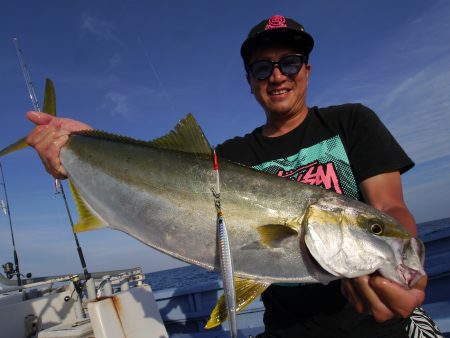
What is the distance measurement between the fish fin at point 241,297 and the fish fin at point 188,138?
104 centimetres

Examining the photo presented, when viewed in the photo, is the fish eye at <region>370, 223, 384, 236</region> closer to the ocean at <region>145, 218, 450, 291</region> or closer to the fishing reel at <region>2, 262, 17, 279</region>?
the ocean at <region>145, 218, 450, 291</region>

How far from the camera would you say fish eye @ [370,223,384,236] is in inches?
88.9

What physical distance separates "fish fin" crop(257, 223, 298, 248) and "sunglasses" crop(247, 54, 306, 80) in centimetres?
166

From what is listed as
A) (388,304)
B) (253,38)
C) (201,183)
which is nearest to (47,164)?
(201,183)

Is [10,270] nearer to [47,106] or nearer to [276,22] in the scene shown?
[47,106]

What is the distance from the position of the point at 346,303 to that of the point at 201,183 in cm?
162

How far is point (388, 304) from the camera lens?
6.93 ft

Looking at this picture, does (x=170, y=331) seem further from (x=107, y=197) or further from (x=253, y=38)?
(x=253, y=38)

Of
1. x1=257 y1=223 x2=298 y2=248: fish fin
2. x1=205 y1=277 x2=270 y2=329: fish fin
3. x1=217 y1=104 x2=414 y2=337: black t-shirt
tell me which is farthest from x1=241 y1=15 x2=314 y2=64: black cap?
x1=205 y1=277 x2=270 y2=329: fish fin

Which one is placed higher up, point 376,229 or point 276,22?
point 276,22

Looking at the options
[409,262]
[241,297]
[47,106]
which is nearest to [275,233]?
[241,297]

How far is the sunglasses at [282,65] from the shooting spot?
131 inches

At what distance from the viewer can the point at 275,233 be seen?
7.75 ft

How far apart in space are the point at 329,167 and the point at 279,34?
140 centimetres
